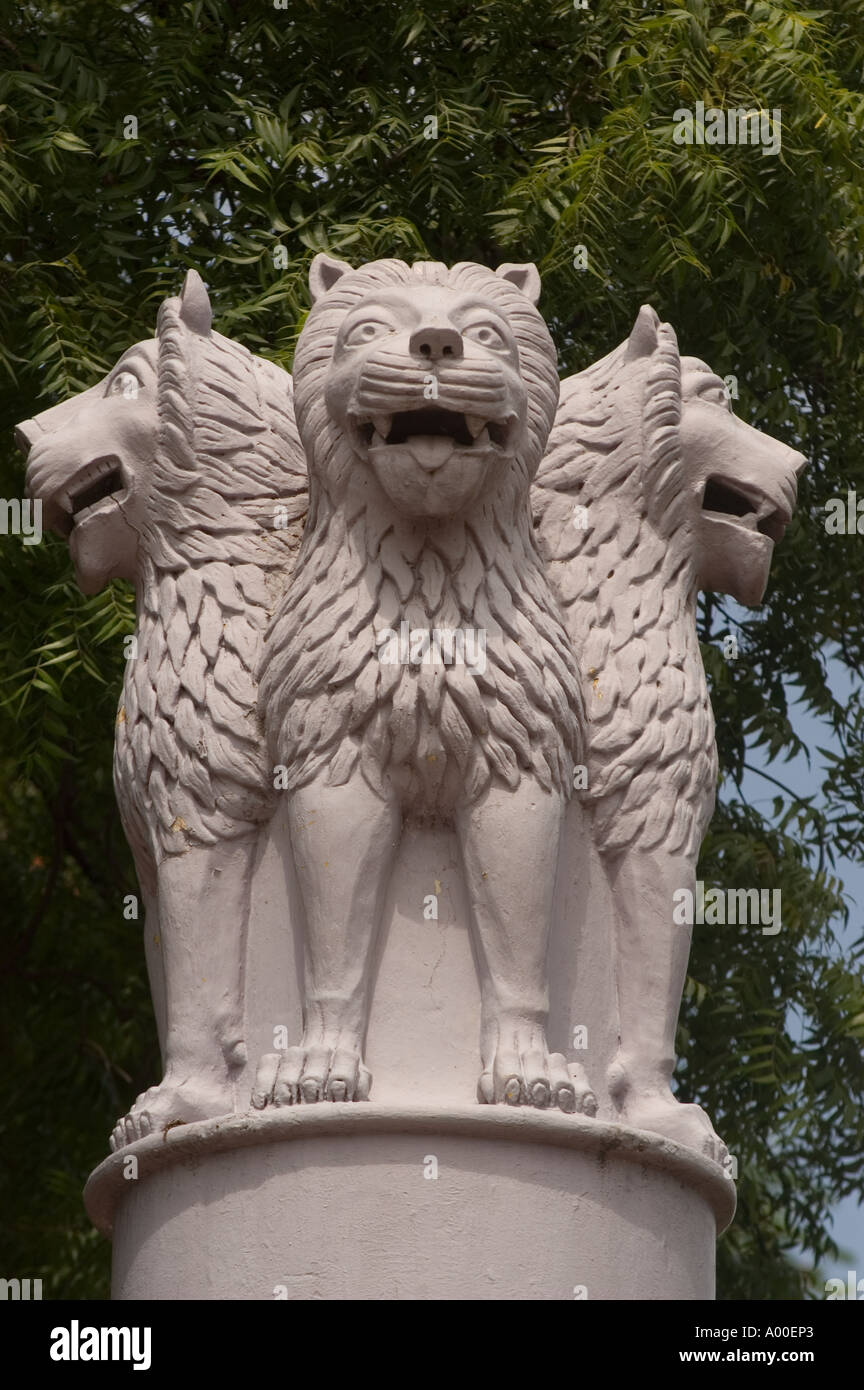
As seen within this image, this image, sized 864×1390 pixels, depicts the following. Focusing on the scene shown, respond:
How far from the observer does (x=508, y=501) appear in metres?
4.88

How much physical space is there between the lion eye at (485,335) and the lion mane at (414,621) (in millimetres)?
141

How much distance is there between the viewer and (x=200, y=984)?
15.7ft

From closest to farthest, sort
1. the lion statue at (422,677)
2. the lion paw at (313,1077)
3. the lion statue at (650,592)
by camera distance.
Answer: the lion paw at (313,1077), the lion statue at (422,677), the lion statue at (650,592)

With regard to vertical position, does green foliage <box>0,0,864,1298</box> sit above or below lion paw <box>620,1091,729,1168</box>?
above

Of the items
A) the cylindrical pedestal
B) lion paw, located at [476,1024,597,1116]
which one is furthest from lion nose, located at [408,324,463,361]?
the cylindrical pedestal

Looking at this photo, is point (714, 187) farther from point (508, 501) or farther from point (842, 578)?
point (508, 501)

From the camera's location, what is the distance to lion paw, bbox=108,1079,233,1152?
465 cm

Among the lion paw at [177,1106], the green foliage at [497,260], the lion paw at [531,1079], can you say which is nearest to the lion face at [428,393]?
the lion paw at [531,1079]

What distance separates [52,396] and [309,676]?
308 cm

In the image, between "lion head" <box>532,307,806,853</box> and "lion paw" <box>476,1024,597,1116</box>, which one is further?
"lion head" <box>532,307,806,853</box>

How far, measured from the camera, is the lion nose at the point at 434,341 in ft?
15.3

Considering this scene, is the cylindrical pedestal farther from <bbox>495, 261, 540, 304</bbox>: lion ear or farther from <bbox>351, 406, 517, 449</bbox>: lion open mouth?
<bbox>495, 261, 540, 304</bbox>: lion ear

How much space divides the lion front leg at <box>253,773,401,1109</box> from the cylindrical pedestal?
127 millimetres

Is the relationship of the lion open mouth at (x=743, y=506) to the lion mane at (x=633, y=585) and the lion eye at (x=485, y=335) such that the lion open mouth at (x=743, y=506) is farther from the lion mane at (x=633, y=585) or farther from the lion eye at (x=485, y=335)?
the lion eye at (x=485, y=335)
